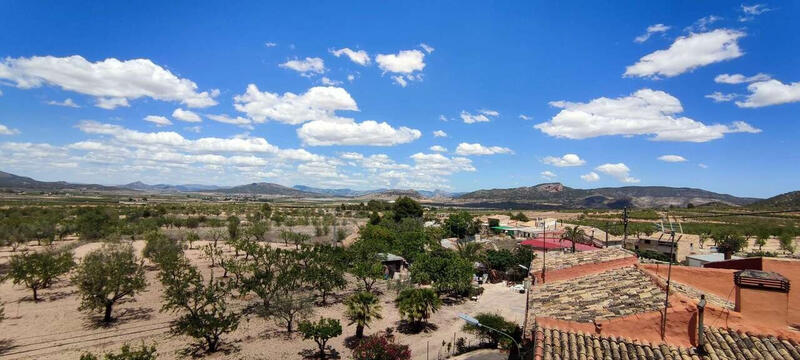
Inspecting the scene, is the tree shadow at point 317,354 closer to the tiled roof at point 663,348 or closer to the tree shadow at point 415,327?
the tree shadow at point 415,327

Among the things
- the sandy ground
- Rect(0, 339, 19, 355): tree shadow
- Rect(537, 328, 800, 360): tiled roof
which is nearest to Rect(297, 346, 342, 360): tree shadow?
the sandy ground

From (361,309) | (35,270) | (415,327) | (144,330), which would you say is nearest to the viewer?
(361,309)

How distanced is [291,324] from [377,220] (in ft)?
161

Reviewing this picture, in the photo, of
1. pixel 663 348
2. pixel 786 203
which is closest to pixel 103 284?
pixel 663 348

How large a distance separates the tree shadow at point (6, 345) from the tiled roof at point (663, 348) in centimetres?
2653

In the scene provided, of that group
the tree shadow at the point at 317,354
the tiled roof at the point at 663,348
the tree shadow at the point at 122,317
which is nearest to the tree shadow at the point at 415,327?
the tree shadow at the point at 317,354

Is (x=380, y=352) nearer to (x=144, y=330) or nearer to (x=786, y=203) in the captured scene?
(x=144, y=330)

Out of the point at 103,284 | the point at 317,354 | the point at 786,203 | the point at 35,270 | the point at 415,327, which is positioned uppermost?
the point at 786,203

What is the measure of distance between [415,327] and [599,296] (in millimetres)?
16436

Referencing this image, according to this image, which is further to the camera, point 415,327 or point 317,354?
point 415,327

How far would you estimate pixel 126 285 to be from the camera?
85.8ft

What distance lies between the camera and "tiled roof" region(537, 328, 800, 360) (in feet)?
23.3

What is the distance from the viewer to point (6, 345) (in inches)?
826

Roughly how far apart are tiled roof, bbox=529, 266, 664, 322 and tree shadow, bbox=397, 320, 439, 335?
13.2 meters
